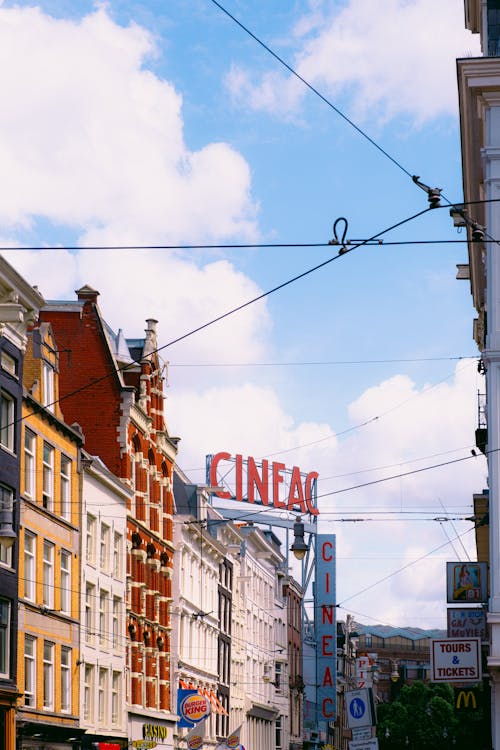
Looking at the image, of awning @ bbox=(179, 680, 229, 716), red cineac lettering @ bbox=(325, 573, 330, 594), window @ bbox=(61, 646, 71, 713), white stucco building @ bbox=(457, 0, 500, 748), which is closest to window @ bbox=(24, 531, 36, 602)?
window @ bbox=(61, 646, 71, 713)

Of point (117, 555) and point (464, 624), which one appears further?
point (117, 555)

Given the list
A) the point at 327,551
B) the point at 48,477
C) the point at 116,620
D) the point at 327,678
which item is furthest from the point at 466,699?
the point at 327,678

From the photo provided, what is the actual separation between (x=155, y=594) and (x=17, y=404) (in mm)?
22462

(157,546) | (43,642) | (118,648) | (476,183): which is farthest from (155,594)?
(476,183)

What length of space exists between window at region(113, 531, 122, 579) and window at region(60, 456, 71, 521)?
6558 mm

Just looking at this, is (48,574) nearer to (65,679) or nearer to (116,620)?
(65,679)

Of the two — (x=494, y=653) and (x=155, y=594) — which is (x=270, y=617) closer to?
(x=155, y=594)

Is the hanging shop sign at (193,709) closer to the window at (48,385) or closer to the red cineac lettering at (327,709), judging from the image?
the window at (48,385)

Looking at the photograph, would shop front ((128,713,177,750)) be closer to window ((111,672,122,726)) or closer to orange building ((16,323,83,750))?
window ((111,672,122,726))

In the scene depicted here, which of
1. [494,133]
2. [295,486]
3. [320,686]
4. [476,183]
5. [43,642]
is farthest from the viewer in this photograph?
[320,686]

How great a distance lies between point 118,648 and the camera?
5569cm

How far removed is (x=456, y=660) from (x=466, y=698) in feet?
10.3

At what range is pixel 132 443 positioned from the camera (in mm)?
60531

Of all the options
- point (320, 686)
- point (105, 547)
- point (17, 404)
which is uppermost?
point (17, 404)
